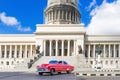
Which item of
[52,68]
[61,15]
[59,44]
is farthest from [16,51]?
[52,68]

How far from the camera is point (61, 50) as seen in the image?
89500 mm

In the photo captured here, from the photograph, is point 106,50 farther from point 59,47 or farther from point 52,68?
point 52,68

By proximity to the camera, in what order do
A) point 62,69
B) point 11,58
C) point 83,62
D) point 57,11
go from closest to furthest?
point 62,69 < point 83,62 < point 11,58 < point 57,11

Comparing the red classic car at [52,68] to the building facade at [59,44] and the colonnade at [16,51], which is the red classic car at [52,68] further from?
the colonnade at [16,51]

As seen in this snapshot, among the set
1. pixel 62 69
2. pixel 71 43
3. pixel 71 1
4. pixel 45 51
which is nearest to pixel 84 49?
pixel 71 43

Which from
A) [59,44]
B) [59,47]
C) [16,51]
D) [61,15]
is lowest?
[16,51]

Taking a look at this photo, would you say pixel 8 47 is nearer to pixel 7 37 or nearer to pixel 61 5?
pixel 7 37

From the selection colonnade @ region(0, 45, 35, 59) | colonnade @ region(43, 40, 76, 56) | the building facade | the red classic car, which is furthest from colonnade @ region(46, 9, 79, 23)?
the red classic car

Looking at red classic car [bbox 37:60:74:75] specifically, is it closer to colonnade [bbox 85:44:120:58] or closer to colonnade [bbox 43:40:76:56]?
colonnade [bbox 43:40:76:56]

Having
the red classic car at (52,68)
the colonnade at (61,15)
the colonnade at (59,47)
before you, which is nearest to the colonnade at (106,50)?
the colonnade at (59,47)

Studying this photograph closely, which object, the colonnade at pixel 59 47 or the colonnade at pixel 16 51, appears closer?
the colonnade at pixel 59 47

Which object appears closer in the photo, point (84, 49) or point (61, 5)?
point (84, 49)

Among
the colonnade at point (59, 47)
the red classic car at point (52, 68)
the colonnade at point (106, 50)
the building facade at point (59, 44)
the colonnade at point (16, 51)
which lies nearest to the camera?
the red classic car at point (52, 68)

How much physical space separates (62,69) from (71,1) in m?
87.5
